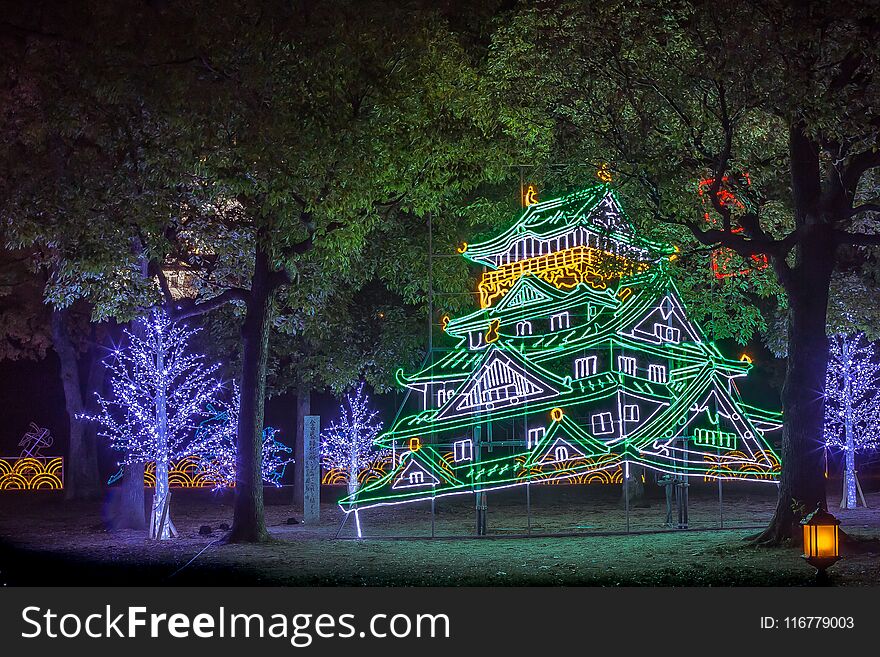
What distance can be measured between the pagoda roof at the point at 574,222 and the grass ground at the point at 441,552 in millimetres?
5209

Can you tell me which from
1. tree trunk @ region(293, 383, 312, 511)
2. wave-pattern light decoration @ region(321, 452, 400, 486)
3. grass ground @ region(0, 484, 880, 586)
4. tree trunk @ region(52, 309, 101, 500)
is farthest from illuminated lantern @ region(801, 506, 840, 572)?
tree trunk @ region(52, 309, 101, 500)

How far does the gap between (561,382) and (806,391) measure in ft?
15.2

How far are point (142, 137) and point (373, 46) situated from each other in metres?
4.40

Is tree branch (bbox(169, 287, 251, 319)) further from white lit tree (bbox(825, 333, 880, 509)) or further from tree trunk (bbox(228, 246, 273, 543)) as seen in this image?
white lit tree (bbox(825, 333, 880, 509))

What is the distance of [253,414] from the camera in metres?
19.7

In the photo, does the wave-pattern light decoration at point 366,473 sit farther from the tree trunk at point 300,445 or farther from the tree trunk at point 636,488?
the tree trunk at point 636,488

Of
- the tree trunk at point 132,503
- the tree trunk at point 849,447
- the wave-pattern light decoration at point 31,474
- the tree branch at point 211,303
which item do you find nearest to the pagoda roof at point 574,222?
the tree branch at point 211,303

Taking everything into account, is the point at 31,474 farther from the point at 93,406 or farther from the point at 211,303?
the point at 211,303

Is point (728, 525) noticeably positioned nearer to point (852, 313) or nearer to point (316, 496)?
point (852, 313)

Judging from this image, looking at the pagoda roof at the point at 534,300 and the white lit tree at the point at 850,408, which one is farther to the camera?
the white lit tree at the point at 850,408

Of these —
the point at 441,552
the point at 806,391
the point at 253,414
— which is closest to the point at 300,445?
the point at 253,414

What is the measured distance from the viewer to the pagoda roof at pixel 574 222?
18.0 metres

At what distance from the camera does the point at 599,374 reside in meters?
19.5

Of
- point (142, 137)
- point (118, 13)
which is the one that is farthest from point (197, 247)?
point (118, 13)
